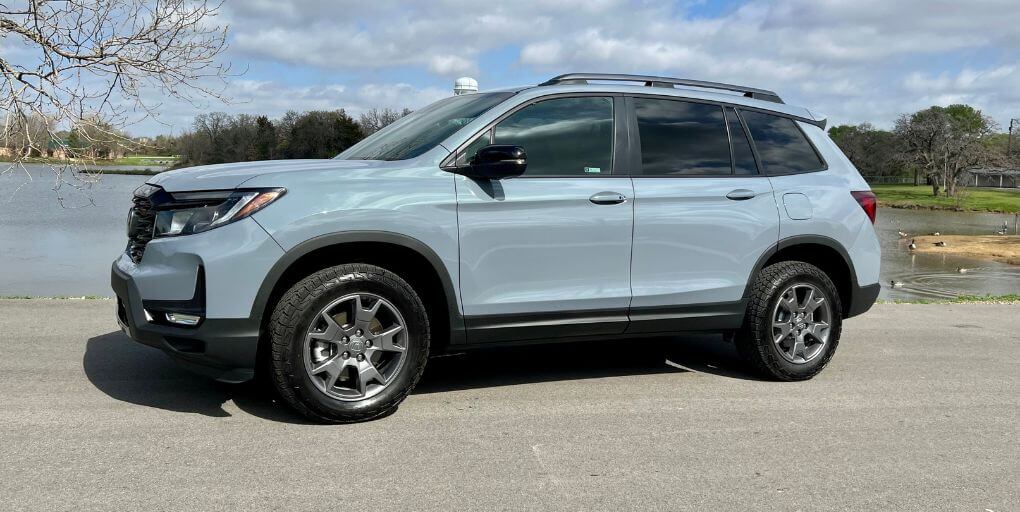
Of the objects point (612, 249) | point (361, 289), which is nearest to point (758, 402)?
point (612, 249)

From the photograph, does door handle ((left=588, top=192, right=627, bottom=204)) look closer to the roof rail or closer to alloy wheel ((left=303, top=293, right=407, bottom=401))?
the roof rail

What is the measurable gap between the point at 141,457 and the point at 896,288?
75.2 feet

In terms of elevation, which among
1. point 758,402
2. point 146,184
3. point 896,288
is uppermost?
point 146,184

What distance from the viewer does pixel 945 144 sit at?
8756 cm

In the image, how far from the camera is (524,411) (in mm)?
Answer: 5086

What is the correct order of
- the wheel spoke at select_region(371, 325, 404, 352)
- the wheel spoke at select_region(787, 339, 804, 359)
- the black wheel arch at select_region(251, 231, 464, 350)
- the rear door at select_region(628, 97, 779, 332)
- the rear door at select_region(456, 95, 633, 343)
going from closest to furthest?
the black wheel arch at select_region(251, 231, 464, 350) < the wheel spoke at select_region(371, 325, 404, 352) < the rear door at select_region(456, 95, 633, 343) < the rear door at select_region(628, 97, 779, 332) < the wheel spoke at select_region(787, 339, 804, 359)

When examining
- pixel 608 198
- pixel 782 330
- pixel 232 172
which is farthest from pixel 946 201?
pixel 232 172

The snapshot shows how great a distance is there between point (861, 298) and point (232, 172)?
4.40 m

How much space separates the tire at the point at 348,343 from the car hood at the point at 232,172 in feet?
1.94

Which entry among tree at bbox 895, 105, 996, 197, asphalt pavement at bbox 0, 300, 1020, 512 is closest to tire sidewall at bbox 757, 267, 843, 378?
asphalt pavement at bbox 0, 300, 1020, 512

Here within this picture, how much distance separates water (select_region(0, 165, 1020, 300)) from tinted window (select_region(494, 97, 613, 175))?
711 centimetres

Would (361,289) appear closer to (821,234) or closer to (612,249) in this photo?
(612,249)

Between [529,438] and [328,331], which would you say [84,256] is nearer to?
[328,331]

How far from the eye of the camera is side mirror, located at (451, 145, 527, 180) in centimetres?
477
